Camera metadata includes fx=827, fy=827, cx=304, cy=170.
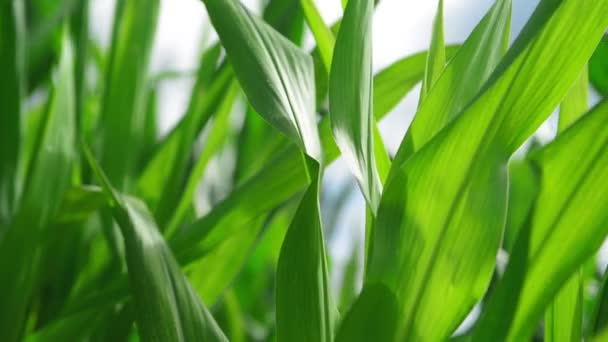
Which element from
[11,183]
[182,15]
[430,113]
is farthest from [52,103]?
[182,15]

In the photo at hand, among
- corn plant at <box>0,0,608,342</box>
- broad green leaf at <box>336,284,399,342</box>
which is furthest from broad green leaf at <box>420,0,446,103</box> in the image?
broad green leaf at <box>336,284,399,342</box>

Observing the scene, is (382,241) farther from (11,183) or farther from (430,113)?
(11,183)

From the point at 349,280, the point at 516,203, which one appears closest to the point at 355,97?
the point at 516,203

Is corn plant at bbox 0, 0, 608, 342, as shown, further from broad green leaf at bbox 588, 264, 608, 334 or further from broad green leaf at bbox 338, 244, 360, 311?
broad green leaf at bbox 338, 244, 360, 311

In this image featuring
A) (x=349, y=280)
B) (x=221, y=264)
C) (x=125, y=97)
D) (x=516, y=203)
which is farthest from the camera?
(x=349, y=280)

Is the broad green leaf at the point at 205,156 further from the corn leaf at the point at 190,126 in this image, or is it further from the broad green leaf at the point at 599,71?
the broad green leaf at the point at 599,71

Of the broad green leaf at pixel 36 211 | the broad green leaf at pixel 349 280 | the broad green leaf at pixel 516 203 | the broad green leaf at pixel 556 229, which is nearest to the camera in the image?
the broad green leaf at pixel 556 229

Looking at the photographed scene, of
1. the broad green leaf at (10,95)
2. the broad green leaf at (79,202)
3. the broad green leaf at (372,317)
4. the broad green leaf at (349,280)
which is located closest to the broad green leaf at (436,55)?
the broad green leaf at (372,317)

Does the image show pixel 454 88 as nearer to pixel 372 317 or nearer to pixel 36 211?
pixel 372 317
